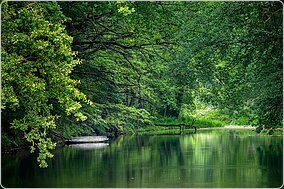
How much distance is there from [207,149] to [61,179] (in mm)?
8623

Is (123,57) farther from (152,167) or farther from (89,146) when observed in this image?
(152,167)

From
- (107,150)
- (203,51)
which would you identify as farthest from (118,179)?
(107,150)

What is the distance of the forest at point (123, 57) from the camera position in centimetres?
1120

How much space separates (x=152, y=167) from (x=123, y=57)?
6964 mm

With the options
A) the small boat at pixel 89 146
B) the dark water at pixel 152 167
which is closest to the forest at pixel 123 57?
the small boat at pixel 89 146

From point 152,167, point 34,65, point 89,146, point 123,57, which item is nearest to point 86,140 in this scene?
point 89,146

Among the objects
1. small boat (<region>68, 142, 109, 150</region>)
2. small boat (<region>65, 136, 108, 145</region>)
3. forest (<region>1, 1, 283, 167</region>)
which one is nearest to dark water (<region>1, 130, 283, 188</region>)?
small boat (<region>68, 142, 109, 150</region>)

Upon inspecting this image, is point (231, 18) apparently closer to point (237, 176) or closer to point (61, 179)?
point (237, 176)

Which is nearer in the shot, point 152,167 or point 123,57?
point 152,167

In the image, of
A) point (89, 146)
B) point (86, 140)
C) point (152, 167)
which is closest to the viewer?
point (152, 167)

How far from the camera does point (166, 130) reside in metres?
34.2

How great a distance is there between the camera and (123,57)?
21.1 metres

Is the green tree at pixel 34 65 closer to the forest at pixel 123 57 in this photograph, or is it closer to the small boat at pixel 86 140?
the forest at pixel 123 57

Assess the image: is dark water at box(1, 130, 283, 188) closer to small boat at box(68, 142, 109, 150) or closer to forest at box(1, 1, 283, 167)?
small boat at box(68, 142, 109, 150)
